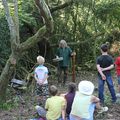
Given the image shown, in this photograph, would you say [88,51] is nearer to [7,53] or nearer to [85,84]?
[7,53]

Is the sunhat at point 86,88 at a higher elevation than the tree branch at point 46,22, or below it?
below

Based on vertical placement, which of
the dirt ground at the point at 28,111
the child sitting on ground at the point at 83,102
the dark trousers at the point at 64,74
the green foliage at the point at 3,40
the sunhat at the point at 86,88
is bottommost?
the dirt ground at the point at 28,111

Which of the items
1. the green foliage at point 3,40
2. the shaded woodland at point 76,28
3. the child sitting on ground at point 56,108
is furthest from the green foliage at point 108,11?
the child sitting on ground at point 56,108

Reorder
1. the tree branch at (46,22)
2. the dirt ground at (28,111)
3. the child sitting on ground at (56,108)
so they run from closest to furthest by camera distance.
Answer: the child sitting on ground at (56,108), the dirt ground at (28,111), the tree branch at (46,22)

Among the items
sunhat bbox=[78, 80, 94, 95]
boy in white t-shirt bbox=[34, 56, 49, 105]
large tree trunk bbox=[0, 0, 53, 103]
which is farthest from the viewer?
boy in white t-shirt bbox=[34, 56, 49, 105]

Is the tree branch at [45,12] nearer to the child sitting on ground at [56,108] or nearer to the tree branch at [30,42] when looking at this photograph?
the tree branch at [30,42]

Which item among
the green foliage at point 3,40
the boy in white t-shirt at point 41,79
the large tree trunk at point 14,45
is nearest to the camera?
the large tree trunk at point 14,45

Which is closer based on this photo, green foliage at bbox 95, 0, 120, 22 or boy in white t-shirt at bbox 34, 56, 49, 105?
boy in white t-shirt at bbox 34, 56, 49, 105

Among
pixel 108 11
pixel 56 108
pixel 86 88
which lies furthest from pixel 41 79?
pixel 108 11

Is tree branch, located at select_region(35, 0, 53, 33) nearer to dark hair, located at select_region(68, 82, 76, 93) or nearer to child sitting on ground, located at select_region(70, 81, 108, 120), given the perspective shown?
dark hair, located at select_region(68, 82, 76, 93)

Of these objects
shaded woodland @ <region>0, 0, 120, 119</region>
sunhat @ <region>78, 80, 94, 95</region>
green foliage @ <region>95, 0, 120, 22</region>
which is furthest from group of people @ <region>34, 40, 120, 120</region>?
green foliage @ <region>95, 0, 120, 22</region>

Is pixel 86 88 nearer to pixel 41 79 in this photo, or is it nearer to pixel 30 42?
pixel 30 42

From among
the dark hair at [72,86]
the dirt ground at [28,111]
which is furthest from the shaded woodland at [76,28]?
the dark hair at [72,86]

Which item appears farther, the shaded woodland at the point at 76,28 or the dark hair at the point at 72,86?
the shaded woodland at the point at 76,28
